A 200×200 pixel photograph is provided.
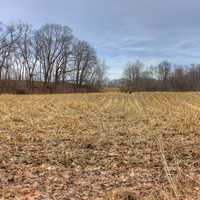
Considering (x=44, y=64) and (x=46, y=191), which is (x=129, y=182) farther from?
(x=44, y=64)

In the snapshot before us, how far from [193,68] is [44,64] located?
54308 mm

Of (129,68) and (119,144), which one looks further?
(129,68)

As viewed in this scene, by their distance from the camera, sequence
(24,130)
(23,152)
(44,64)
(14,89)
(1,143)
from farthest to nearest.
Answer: (44,64), (14,89), (24,130), (1,143), (23,152)

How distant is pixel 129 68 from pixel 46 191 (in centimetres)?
11770

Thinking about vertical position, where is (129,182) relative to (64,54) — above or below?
below

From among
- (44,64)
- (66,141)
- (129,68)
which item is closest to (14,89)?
(44,64)

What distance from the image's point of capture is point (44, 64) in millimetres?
93000

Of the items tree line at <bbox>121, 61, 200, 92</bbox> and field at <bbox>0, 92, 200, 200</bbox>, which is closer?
field at <bbox>0, 92, 200, 200</bbox>

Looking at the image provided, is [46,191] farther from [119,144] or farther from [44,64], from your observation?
[44,64]

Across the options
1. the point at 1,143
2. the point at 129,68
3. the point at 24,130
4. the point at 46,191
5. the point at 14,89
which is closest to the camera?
the point at 46,191

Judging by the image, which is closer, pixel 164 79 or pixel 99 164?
pixel 99 164

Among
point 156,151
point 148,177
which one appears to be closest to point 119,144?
point 156,151

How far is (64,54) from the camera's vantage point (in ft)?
315

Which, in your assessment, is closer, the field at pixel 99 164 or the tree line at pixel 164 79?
the field at pixel 99 164
